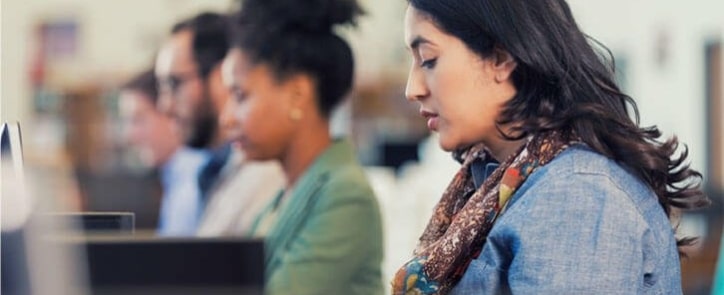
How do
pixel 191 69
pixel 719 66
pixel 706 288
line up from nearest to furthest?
pixel 191 69
pixel 706 288
pixel 719 66

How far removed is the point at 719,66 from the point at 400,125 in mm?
2048

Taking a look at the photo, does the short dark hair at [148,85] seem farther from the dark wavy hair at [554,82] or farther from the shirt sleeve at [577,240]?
the shirt sleeve at [577,240]

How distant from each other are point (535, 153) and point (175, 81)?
2.10m

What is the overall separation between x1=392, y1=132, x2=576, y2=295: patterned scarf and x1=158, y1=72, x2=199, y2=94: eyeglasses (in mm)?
1901

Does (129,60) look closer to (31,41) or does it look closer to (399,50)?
(31,41)

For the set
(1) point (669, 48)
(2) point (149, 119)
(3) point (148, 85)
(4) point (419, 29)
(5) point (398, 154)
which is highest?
(4) point (419, 29)

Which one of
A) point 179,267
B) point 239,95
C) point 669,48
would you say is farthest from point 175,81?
point 669,48

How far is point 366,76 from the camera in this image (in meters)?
8.68

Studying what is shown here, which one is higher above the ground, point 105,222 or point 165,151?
point 105,222

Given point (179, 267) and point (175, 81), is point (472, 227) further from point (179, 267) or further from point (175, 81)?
point (175, 81)

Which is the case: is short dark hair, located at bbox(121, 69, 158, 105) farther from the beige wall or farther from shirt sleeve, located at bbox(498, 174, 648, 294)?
the beige wall

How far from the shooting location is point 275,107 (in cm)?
251

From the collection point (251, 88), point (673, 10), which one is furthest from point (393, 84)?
point (251, 88)

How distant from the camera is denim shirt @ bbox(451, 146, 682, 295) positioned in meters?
1.54
